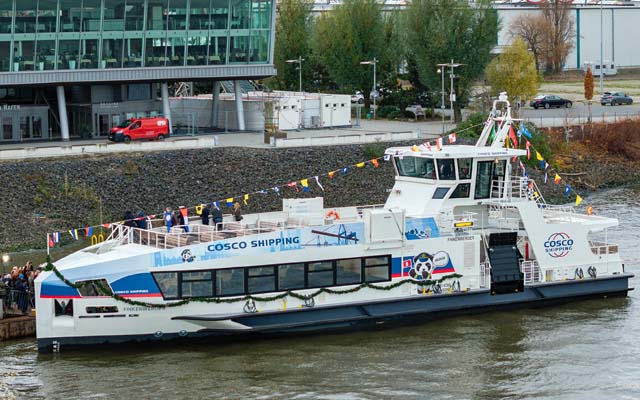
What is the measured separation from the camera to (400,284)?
101 ft

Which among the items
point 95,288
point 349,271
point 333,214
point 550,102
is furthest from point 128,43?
point 550,102

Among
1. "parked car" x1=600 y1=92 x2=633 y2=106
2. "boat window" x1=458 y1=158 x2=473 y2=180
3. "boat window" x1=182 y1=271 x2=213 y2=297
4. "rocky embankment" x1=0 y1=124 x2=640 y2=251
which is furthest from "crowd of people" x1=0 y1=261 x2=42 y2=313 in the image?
"parked car" x1=600 y1=92 x2=633 y2=106

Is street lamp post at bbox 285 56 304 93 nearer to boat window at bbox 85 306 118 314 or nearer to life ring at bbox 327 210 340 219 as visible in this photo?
life ring at bbox 327 210 340 219

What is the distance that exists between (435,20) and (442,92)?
611 centimetres

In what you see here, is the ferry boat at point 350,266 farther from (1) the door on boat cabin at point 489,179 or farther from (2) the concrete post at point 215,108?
(2) the concrete post at point 215,108

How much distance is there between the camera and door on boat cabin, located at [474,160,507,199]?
32.9 m

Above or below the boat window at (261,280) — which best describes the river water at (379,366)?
below

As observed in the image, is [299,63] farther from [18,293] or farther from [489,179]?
[18,293]

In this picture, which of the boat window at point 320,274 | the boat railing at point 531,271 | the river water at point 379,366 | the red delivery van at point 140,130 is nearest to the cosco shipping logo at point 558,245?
the boat railing at point 531,271

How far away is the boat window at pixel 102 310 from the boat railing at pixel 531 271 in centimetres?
1060

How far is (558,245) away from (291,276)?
7.64m

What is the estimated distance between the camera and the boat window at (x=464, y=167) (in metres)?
32.5

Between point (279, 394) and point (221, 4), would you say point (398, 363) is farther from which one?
point (221, 4)

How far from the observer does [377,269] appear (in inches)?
1200
